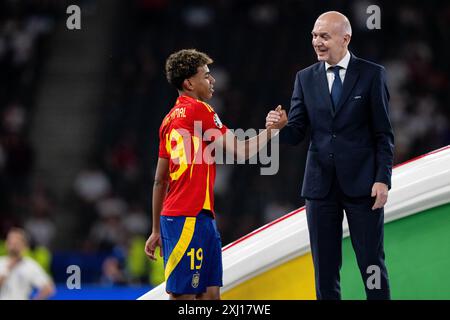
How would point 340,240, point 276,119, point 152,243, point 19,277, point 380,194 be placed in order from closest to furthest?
point 380,194
point 340,240
point 276,119
point 152,243
point 19,277

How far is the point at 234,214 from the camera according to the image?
9828 mm

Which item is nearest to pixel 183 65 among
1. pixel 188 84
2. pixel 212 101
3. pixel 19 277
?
pixel 188 84

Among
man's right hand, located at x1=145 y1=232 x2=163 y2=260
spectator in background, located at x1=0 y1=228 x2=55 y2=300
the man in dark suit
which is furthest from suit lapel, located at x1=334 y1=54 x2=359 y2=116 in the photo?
spectator in background, located at x1=0 y1=228 x2=55 y2=300

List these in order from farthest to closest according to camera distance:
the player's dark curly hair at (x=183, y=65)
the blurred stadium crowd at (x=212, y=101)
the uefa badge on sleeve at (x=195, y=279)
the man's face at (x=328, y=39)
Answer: the blurred stadium crowd at (x=212, y=101) → the player's dark curly hair at (x=183, y=65) → the uefa badge on sleeve at (x=195, y=279) → the man's face at (x=328, y=39)

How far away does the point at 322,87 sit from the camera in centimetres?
316

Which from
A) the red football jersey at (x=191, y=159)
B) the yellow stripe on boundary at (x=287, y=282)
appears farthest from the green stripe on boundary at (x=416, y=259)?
the red football jersey at (x=191, y=159)

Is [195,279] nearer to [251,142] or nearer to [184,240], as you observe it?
[184,240]

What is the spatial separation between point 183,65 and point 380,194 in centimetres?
95

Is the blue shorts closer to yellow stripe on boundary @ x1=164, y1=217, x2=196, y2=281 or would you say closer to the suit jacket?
yellow stripe on boundary @ x1=164, y1=217, x2=196, y2=281

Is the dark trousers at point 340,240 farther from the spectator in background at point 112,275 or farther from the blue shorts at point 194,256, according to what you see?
the spectator in background at point 112,275

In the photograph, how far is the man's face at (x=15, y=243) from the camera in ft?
22.2

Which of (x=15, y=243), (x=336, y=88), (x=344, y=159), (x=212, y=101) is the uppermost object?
(x=212, y=101)

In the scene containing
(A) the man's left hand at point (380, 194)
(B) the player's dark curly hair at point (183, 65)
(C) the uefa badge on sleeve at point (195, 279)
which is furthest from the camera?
(B) the player's dark curly hair at point (183, 65)

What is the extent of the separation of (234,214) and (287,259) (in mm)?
6520
